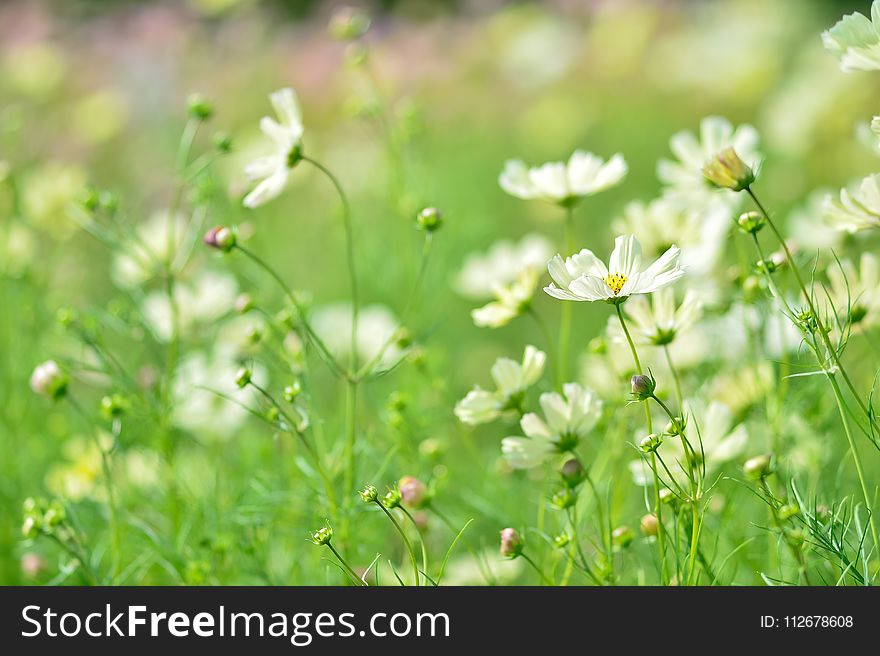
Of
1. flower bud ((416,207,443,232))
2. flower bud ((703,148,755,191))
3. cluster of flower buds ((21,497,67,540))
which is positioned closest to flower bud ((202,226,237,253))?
flower bud ((416,207,443,232))

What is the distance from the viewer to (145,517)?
1.15 meters

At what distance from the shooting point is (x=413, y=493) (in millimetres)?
779

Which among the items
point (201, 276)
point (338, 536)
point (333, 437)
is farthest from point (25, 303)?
point (338, 536)

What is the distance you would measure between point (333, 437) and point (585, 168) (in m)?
0.49

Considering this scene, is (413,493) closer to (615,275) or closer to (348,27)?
(615,275)

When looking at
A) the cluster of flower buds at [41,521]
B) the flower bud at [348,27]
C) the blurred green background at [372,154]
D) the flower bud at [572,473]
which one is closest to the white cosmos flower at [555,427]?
the flower bud at [572,473]

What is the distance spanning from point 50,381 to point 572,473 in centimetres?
47

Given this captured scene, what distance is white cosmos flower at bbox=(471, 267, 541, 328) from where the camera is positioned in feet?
2.76

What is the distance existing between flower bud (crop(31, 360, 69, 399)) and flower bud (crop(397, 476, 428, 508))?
1.07 ft

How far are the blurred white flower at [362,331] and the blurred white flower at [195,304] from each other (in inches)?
5.3

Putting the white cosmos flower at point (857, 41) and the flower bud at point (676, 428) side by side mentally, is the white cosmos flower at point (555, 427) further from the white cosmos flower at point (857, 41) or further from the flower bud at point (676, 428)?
the white cosmos flower at point (857, 41)

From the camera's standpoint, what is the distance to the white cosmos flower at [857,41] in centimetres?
67

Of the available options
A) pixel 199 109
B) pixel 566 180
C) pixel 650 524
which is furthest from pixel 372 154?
pixel 650 524

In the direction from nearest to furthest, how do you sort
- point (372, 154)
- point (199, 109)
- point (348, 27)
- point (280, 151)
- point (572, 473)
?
1. point (572, 473)
2. point (280, 151)
3. point (199, 109)
4. point (348, 27)
5. point (372, 154)
